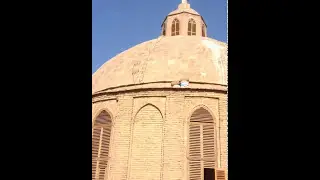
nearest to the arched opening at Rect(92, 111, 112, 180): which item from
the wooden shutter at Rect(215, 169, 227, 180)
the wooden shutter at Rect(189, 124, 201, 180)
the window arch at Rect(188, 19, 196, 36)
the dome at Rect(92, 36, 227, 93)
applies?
the dome at Rect(92, 36, 227, 93)

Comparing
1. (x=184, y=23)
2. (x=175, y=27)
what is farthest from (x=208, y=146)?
(x=175, y=27)

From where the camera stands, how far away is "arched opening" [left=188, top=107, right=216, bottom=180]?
53.6 feet

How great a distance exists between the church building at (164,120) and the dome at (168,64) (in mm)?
46

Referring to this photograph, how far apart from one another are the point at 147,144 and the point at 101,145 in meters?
2.16

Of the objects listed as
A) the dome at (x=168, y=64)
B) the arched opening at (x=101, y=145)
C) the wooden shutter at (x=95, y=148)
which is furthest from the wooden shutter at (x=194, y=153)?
the wooden shutter at (x=95, y=148)

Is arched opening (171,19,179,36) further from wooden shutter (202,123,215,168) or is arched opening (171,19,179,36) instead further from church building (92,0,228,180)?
wooden shutter (202,123,215,168)

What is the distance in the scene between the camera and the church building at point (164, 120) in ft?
54.2

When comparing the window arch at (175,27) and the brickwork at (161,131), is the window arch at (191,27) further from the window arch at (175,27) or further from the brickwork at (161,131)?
the brickwork at (161,131)

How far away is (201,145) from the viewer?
54.8ft

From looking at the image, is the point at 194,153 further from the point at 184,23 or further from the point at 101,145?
the point at 184,23
